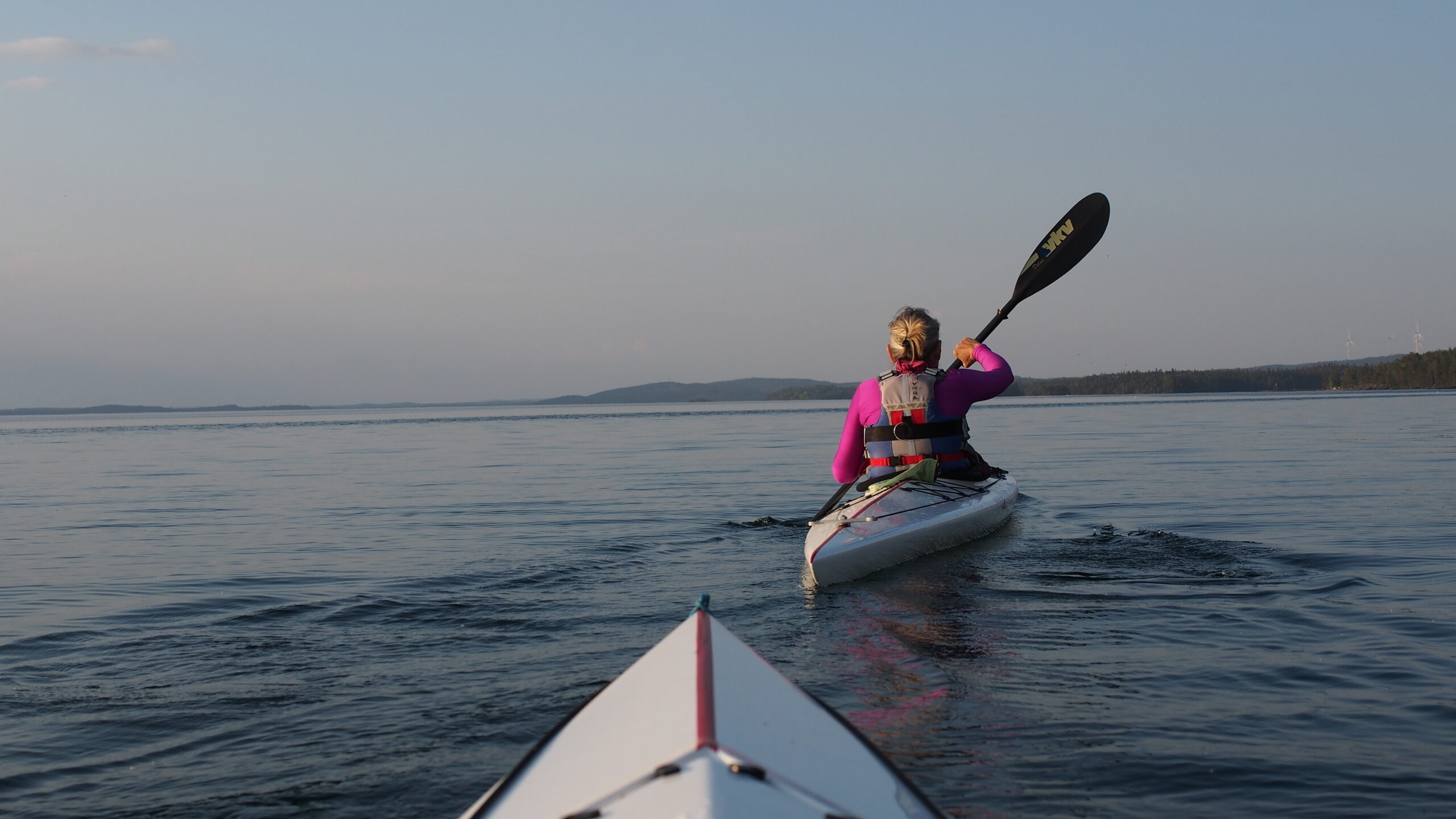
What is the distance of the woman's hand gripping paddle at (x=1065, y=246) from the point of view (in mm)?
11055

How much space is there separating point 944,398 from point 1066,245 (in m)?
4.30

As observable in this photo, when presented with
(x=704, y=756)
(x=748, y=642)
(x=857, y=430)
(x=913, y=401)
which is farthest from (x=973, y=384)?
(x=704, y=756)

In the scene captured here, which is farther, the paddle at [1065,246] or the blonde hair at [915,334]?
the paddle at [1065,246]

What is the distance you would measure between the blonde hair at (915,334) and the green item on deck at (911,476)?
908 mm

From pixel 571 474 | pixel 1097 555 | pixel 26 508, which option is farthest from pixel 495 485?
pixel 1097 555

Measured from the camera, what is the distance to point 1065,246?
11.1 metres

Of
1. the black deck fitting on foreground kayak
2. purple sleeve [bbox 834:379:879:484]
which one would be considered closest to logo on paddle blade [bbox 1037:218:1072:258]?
purple sleeve [bbox 834:379:879:484]

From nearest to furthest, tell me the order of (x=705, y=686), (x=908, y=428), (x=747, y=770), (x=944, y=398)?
(x=747, y=770) → (x=705, y=686) → (x=944, y=398) → (x=908, y=428)

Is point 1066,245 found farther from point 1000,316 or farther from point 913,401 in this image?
point 913,401

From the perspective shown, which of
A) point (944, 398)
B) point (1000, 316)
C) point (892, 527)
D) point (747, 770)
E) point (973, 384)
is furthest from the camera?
point (1000, 316)

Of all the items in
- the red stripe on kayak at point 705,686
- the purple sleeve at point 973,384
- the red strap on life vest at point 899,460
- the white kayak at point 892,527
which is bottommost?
the white kayak at point 892,527

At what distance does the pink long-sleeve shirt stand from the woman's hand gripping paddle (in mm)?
3311

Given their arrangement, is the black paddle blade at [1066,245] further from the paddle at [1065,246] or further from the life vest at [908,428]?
the life vest at [908,428]

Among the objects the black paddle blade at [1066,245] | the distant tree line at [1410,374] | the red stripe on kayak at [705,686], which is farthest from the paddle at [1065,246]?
the distant tree line at [1410,374]
